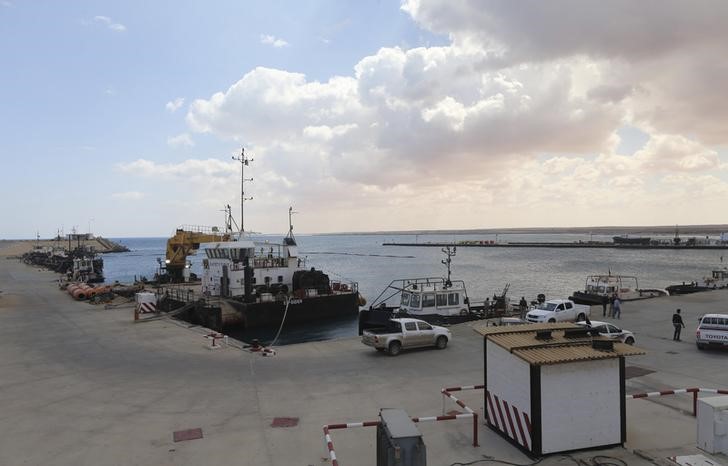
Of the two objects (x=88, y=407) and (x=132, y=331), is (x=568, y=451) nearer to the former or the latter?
(x=88, y=407)

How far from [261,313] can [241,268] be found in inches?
176

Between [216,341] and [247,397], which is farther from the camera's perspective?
[216,341]

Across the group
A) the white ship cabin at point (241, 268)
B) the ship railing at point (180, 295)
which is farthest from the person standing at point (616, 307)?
the ship railing at point (180, 295)

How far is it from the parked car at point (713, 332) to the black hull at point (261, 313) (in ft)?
76.1

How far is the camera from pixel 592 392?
9555 mm

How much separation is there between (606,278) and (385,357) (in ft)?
91.5

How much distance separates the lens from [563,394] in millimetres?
9367

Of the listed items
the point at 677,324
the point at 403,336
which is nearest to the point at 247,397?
the point at 403,336

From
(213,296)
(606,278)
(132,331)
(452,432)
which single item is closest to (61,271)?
(213,296)

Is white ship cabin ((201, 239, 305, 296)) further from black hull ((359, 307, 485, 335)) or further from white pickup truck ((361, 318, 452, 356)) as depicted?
white pickup truck ((361, 318, 452, 356))

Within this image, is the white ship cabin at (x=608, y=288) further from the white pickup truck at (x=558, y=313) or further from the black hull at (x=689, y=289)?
the white pickup truck at (x=558, y=313)

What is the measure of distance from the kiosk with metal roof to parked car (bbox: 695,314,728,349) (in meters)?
11.8

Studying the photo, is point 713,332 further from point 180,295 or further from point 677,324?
point 180,295

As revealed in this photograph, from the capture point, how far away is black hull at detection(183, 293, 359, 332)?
33.3m
